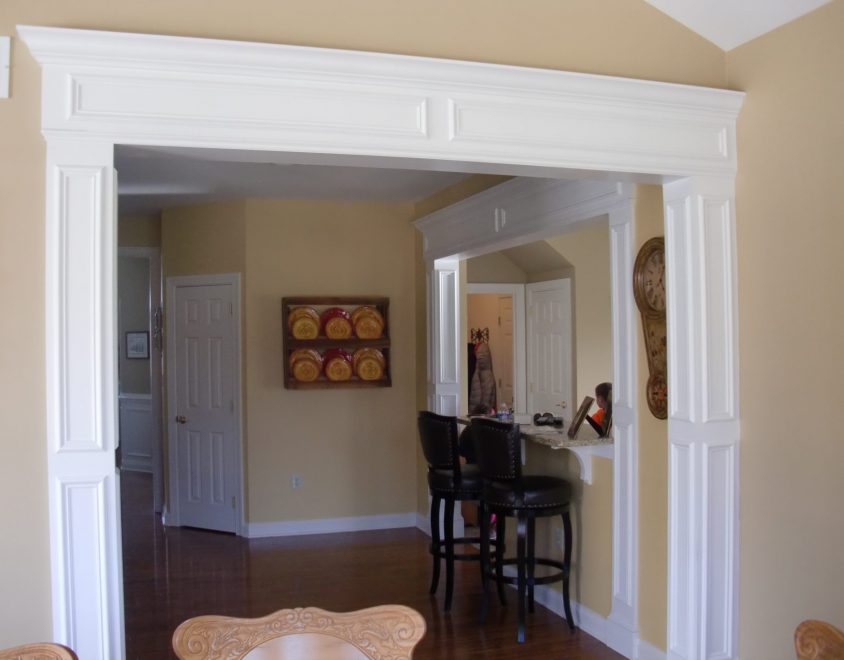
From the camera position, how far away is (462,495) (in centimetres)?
480

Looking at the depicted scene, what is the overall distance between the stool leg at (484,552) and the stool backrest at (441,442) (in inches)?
11.5

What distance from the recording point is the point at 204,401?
6.88 m

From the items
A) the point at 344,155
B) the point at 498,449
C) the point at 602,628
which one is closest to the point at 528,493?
the point at 498,449

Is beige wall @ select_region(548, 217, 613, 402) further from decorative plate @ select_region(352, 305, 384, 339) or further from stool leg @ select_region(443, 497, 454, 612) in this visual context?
stool leg @ select_region(443, 497, 454, 612)

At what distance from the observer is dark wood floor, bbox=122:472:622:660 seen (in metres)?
4.20

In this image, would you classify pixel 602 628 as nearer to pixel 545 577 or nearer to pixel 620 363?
pixel 545 577

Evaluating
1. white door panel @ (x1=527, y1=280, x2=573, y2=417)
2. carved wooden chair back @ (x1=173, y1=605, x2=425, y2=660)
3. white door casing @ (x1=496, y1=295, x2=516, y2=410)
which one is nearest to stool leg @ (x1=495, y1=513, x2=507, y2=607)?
carved wooden chair back @ (x1=173, y1=605, x2=425, y2=660)

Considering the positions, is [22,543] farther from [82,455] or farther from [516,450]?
[516,450]

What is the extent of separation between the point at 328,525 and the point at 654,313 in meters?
3.88

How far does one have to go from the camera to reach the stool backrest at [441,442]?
4719mm

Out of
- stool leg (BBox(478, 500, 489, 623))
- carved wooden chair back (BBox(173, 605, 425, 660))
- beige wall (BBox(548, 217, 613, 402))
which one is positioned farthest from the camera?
beige wall (BBox(548, 217, 613, 402))

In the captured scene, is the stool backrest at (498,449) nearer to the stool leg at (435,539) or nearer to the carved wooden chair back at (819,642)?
the stool leg at (435,539)

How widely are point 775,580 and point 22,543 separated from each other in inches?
106

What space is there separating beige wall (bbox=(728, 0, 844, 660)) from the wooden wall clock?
380mm
